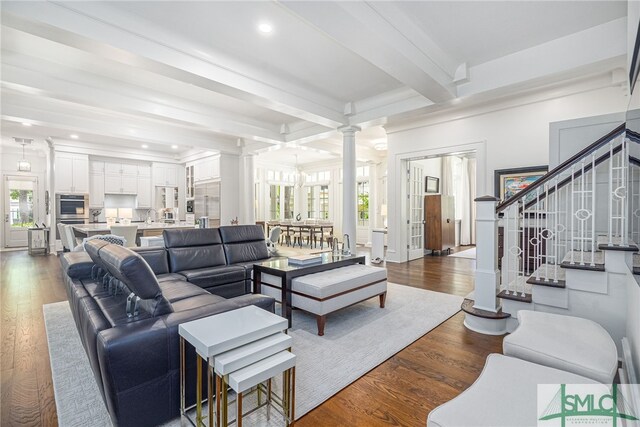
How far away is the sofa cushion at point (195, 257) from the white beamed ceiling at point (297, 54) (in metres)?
2.16

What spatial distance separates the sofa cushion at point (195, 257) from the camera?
12.5ft

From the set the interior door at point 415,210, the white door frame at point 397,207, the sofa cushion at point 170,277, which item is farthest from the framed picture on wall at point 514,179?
the sofa cushion at point 170,277

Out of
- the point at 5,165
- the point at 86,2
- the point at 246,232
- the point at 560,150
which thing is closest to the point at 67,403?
the point at 246,232

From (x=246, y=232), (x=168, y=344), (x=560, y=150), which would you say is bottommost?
(x=168, y=344)

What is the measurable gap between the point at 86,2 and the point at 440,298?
507cm

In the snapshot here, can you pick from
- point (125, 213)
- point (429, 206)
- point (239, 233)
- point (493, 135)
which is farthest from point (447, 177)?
point (125, 213)

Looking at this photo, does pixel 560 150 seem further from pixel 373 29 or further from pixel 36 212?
pixel 36 212

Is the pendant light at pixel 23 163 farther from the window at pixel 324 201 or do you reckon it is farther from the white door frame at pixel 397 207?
the white door frame at pixel 397 207

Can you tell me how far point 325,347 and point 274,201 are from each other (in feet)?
30.9

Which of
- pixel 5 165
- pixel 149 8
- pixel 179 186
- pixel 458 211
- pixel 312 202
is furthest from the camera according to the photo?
pixel 312 202

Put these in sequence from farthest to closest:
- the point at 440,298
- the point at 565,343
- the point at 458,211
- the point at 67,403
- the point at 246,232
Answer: the point at 458,211 < the point at 246,232 < the point at 440,298 < the point at 67,403 < the point at 565,343

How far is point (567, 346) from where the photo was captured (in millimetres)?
1658

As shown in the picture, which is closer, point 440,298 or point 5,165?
point 440,298

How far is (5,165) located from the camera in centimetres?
880
